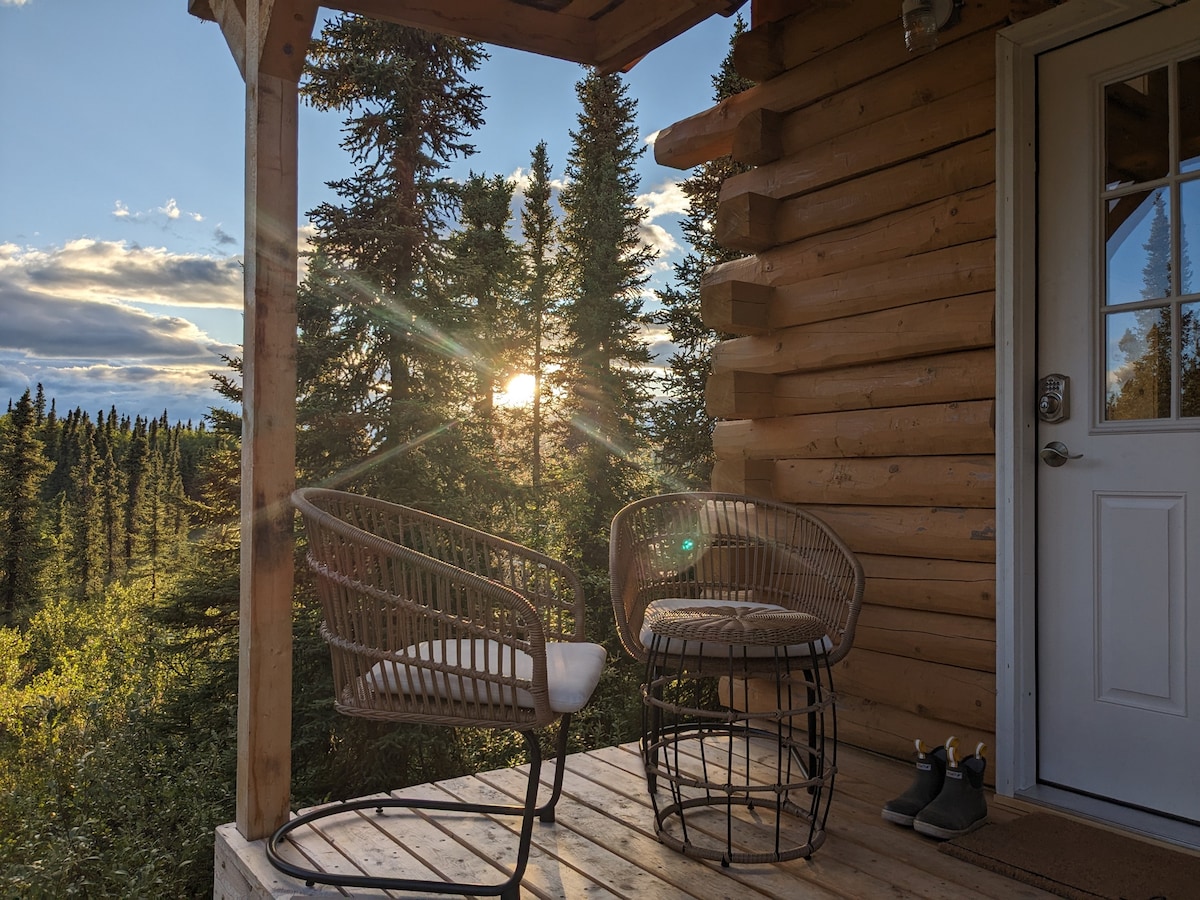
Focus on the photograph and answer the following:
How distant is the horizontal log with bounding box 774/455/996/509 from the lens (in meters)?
2.48

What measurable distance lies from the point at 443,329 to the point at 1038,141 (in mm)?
7983

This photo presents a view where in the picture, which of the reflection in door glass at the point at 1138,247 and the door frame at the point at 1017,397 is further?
the door frame at the point at 1017,397

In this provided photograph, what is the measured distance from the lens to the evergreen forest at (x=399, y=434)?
7.49m

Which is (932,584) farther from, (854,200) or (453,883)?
(453,883)

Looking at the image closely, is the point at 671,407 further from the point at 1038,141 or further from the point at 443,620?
the point at 443,620

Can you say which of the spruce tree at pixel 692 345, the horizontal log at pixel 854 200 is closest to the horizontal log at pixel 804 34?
the horizontal log at pixel 854 200

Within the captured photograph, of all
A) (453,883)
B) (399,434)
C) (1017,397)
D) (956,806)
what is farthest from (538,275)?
(453,883)

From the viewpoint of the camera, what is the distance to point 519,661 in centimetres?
189

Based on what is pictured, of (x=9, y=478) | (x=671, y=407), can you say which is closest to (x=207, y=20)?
(x=671, y=407)

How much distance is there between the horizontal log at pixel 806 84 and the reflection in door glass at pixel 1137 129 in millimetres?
422

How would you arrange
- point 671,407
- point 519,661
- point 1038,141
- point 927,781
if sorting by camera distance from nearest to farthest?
1. point 519,661
2. point 927,781
3. point 1038,141
4. point 671,407

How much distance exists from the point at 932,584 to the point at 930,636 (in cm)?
16

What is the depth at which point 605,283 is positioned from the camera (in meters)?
14.8

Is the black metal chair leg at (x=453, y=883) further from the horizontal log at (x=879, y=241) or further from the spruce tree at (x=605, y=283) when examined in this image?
the spruce tree at (x=605, y=283)
